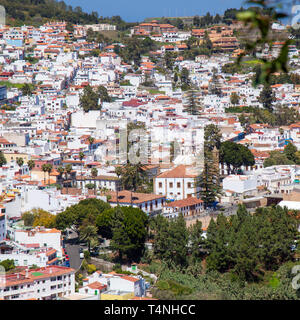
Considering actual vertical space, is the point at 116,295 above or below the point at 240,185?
below

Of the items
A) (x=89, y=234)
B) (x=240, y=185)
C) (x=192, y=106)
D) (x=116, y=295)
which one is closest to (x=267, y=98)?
(x=192, y=106)

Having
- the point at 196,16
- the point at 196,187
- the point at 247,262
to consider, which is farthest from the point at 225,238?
the point at 196,16

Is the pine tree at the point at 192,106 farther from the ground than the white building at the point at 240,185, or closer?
farther from the ground

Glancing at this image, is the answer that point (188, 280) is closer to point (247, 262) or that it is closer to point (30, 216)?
point (247, 262)

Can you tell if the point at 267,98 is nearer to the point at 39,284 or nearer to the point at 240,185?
the point at 240,185

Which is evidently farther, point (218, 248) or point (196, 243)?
point (196, 243)

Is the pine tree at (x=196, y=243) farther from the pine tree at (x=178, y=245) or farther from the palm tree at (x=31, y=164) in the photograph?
the palm tree at (x=31, y=164)

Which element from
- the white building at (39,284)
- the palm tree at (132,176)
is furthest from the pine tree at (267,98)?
the white building at (39,284)

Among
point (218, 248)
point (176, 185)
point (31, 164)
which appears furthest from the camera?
point (31, 164)
